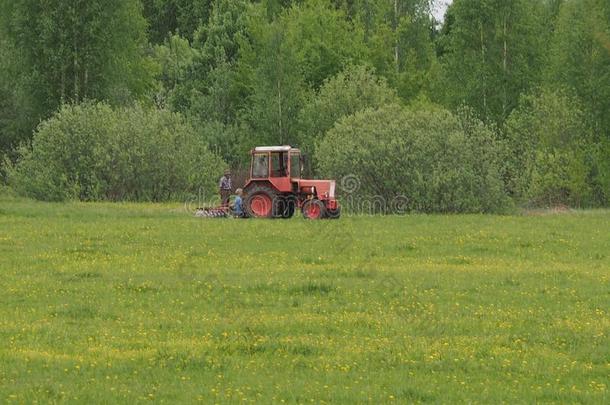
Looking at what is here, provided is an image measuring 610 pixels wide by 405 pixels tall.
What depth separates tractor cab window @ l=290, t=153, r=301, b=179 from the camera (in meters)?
47.5

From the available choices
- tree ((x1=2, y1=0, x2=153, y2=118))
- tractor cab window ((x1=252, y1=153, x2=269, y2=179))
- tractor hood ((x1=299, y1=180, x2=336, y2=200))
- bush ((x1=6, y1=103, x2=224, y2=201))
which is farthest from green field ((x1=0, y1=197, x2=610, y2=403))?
tree ((x1=2, y1=0, x2=153, y2=118))

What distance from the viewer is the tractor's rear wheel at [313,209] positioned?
46.0m

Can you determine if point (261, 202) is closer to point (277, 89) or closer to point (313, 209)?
point (313, 209)

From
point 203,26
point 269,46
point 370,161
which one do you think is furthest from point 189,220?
point 203,26

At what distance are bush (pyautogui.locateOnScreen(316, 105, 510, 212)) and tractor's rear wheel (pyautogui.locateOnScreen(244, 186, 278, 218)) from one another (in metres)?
8.83

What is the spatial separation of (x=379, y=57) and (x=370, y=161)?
36372 millimetres

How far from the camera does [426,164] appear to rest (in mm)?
54219

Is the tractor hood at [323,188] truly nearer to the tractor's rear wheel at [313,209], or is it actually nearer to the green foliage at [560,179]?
the tractor's rear wheel at [313,209]

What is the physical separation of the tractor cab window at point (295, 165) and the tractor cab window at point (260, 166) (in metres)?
1.03

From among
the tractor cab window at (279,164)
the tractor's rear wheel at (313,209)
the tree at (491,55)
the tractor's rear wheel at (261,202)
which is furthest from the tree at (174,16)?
the tractor's rear wheel at (313,209)

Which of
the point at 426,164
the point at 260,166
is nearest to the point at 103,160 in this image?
the point at 260,166

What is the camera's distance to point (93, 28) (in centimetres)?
7131

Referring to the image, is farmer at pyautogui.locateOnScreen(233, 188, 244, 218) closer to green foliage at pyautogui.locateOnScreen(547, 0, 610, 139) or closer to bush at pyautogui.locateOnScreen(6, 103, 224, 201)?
bush at pyautogui.locateOnScreen(6, 103, 224, 201)

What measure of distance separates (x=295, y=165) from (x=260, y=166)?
146 centimetres
